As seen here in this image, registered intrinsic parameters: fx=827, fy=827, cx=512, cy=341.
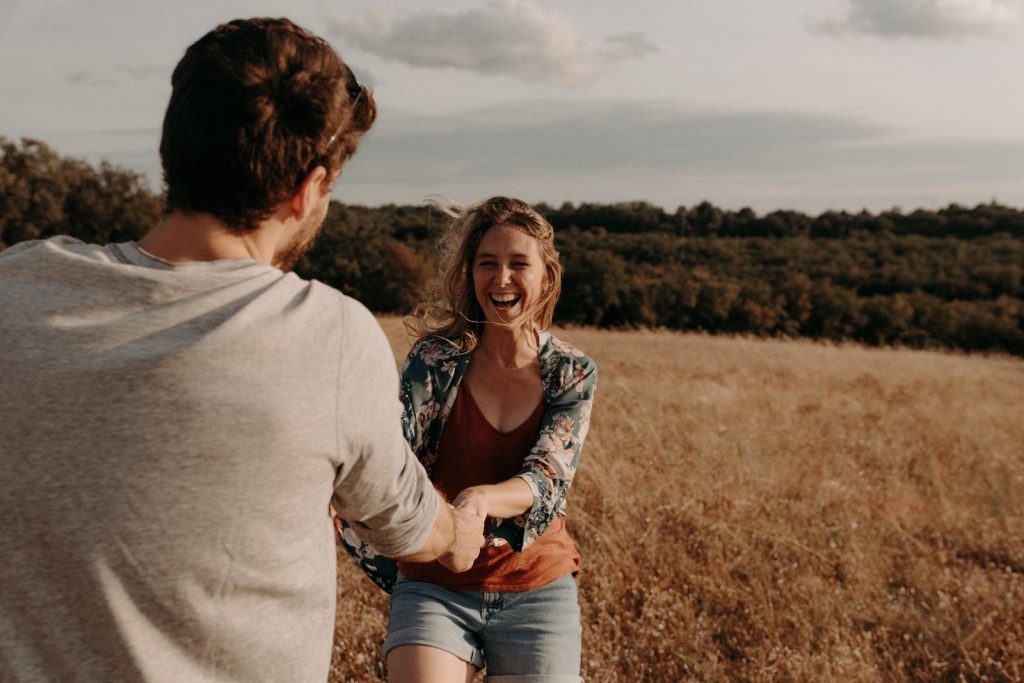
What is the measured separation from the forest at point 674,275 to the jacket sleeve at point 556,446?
28.7 metres

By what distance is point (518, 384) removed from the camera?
2.75 meters

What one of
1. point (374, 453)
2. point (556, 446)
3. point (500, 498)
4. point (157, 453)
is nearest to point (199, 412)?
point (157, 453)

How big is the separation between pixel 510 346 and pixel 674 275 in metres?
40.2

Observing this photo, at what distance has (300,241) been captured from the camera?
5.02 feet

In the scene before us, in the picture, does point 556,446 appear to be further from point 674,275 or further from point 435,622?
point 674,275

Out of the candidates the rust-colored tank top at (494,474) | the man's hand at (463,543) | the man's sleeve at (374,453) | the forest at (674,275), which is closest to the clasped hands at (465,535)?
the man's hand at (463,543)

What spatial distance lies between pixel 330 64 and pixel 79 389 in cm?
64

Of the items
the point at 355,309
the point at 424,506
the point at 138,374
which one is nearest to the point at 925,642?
the point at 424,506

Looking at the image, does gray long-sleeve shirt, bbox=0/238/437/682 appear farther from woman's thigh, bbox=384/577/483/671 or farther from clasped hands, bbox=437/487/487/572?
woman's thigh, bbox=384/577/483/671

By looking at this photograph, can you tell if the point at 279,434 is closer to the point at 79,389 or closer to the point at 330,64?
the point at 79,389

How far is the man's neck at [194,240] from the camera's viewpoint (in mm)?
1295

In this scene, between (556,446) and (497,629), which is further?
(556,446)

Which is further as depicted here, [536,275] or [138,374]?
[536,275]

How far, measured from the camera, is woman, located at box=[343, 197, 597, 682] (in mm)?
2395
